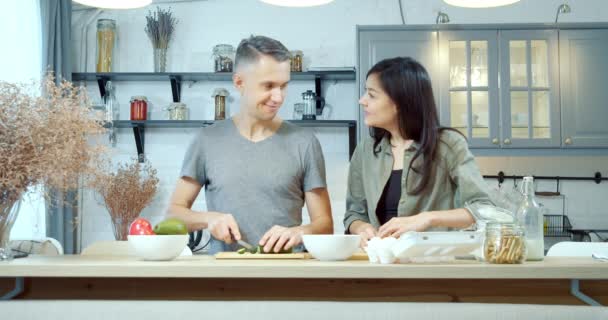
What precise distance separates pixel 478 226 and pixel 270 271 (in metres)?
0.63

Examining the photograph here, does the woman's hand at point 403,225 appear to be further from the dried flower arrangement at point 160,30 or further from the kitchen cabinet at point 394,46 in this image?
the dried flower arrangement at point 160,30

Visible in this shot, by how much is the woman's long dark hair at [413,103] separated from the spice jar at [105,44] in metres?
2.83

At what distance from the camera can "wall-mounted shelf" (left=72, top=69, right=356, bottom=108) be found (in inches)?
184

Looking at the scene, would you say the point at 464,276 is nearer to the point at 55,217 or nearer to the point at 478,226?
the point at 478,226

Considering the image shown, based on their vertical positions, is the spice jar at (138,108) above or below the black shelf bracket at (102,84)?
below

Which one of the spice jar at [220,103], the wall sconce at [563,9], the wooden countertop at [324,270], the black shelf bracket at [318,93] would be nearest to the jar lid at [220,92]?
the spice jar at [220,103]

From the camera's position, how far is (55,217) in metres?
4.55

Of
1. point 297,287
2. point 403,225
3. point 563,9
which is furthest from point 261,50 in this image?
point 563,9

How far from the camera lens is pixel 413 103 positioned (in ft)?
8.07

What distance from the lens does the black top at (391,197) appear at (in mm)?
2490

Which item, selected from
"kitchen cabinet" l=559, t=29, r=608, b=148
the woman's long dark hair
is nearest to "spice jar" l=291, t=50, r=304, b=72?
"kitchen cabinet" l=559, t=29, r=608, b=148

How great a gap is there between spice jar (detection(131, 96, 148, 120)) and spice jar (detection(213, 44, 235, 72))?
1.73ft

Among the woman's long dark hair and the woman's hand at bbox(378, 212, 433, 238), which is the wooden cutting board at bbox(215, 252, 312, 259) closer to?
the woman's hand at bbox(378, 212, 433, 238)

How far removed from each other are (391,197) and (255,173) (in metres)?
0.47
